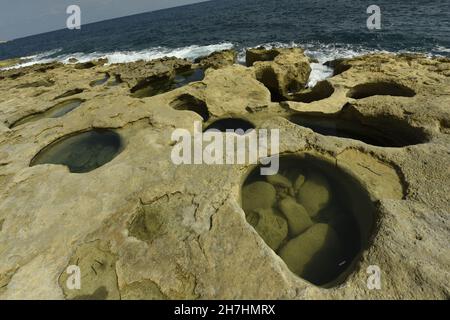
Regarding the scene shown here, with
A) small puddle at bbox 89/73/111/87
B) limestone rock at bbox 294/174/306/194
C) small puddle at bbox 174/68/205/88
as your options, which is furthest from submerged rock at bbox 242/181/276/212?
small puddle at bbox 89/73/111/87

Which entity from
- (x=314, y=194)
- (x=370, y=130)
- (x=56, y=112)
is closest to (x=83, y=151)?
(x=56, y=112)

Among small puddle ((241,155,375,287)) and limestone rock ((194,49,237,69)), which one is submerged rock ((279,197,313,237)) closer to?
small puddle ((241,155,375,287))

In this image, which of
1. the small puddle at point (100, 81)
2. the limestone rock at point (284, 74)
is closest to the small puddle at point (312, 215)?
the limestone rock at point (284, 74)

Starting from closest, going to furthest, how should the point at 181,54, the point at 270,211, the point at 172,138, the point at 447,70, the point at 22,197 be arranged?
the point at 270,211
the point at 22,197
the point at 172,138
the point at 447,70
the point at 181,54

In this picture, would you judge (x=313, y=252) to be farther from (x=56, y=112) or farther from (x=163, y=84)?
(x=163, y=84)

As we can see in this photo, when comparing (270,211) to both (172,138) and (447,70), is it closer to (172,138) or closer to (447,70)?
(172,138)

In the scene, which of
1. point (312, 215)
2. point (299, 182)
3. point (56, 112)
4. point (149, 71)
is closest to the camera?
point (312, 215)

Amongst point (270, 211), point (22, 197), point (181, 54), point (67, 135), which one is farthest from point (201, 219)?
point (181, 54)
